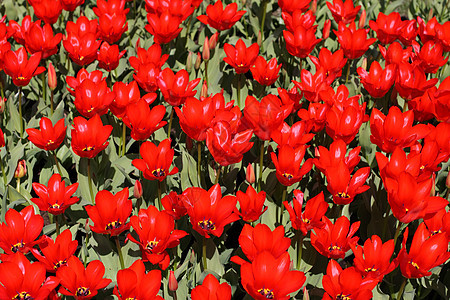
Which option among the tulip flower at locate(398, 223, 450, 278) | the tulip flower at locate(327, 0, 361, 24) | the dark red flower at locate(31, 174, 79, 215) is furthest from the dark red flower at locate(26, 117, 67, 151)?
A: the tulip flower at locate(327, 0, 361, 24)

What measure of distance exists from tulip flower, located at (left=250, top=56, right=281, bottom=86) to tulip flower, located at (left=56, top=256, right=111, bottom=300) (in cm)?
173

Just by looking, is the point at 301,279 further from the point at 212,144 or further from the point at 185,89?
the point at 185,89

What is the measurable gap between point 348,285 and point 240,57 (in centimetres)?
184

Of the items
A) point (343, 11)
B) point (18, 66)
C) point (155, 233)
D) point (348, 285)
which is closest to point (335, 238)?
point (348, 285)

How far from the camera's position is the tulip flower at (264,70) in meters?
3.32

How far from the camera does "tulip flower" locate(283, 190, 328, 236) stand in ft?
7.50

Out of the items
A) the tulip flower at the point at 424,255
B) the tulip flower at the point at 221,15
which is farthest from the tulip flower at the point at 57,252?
the tulip flower at the point at 221,15

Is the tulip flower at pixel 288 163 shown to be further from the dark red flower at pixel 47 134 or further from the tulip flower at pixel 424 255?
the dark red flower at pixel 47 134

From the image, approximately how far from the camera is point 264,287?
197 centimetres

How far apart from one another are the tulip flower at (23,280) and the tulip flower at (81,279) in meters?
0.05

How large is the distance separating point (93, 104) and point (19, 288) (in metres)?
1.18

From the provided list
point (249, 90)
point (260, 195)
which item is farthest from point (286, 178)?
point (249, 90)

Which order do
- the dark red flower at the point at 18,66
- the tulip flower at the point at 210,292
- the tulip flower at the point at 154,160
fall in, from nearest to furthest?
the tulip flower at the point at 210,292, the tulip flower at the point at 154,160, the dark red flower at the point at 18,66

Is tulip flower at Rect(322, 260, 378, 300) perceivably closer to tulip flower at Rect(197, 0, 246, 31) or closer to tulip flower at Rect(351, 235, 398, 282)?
tulip flower at Rect(351, 235, 398, 282)
